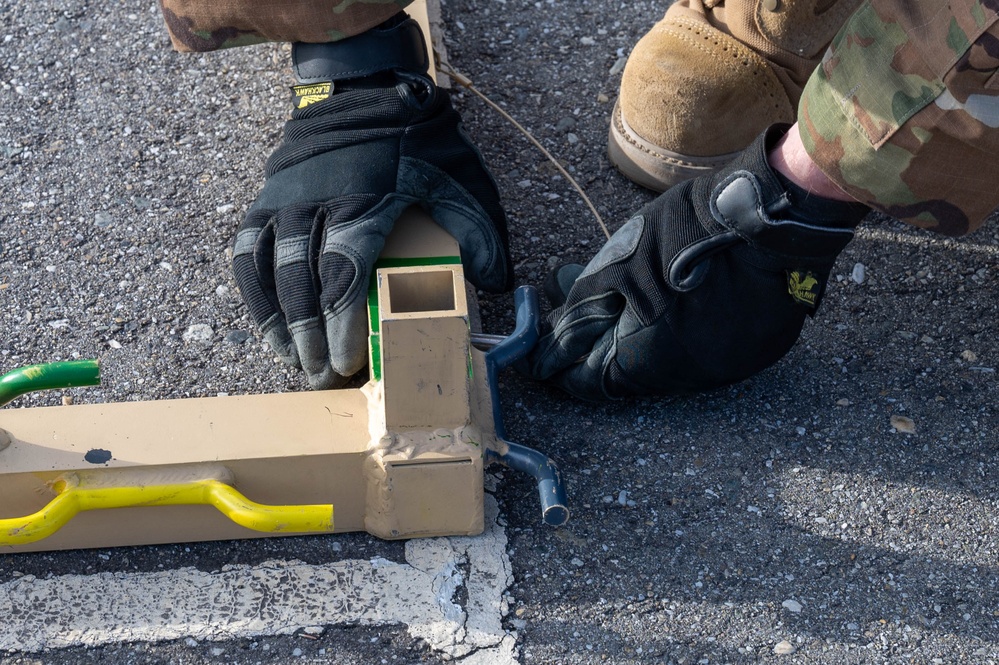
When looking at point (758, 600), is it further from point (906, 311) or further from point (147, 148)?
point (147, 148)

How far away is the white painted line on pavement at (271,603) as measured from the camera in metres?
1.40

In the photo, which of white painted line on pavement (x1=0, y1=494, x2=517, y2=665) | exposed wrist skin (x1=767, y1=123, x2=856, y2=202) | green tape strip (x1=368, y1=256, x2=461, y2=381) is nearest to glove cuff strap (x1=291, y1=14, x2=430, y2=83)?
green tape strip (x1=368, y1=256, x2=461, y2=381)

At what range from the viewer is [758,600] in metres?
1.45

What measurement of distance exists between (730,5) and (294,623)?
144cm

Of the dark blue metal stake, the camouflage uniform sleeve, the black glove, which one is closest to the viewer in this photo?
the camouflage uniform sleeve

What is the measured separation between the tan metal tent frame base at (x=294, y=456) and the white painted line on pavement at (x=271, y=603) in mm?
58

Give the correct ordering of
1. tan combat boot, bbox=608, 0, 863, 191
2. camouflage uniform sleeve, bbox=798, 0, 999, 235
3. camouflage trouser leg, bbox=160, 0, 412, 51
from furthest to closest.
Result: tan combat boot, bbox=608, 0, 863, 191 → camouflage trouser leg, bbox=160, 0, 412, 51 → camouflage uniform sleeve, bbox=798, 0, 999, 235

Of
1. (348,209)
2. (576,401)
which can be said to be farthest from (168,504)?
(576,401)

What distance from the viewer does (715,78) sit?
1950mm

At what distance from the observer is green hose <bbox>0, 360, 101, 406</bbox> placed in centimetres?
135

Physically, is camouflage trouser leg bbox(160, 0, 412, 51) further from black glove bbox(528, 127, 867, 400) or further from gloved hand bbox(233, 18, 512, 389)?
black glove bbox(528, 127, 867, 400)

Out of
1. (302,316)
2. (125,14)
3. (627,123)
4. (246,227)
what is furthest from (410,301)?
(125,14)

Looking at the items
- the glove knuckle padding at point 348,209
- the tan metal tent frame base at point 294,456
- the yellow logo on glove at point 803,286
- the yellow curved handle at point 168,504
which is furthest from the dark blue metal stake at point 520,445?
the yellow logo on glove at point 803,286

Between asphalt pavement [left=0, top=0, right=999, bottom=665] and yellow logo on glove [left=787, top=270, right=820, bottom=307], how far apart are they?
0.25m
